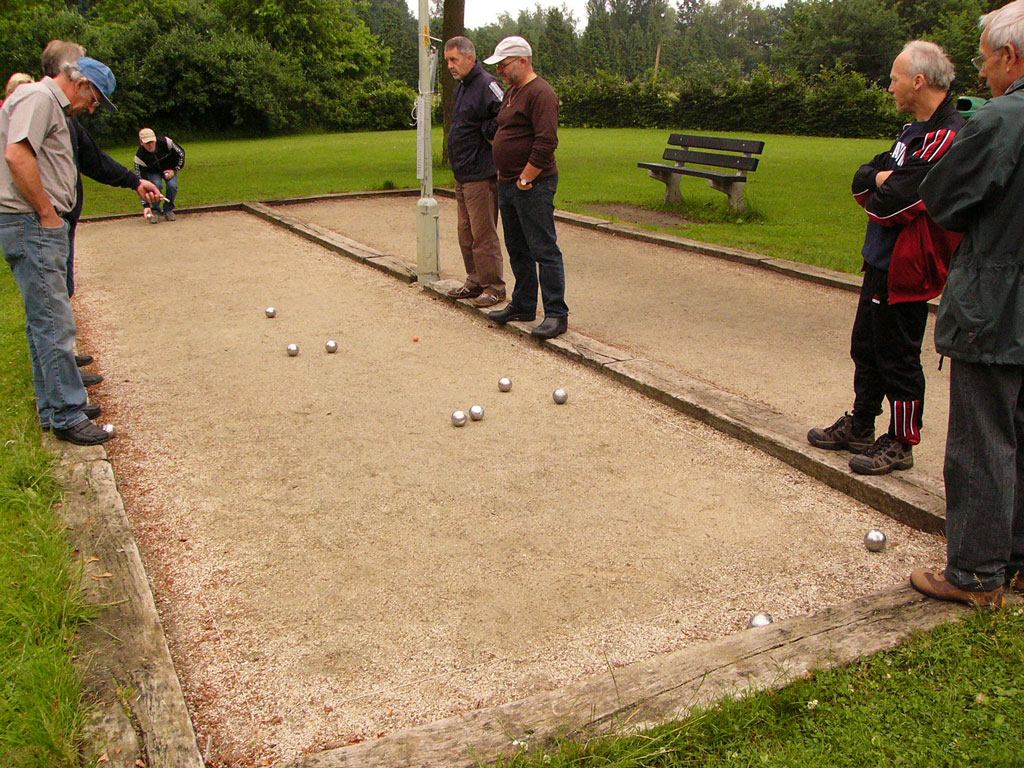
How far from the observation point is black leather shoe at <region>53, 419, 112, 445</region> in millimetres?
4930

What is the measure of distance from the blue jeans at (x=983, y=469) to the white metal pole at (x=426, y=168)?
6.00m

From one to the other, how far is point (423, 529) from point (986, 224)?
2.63m

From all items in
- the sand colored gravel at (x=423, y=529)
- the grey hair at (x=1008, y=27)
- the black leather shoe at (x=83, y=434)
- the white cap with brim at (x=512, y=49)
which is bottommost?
the sand colored gravel at (x=423, y=529)

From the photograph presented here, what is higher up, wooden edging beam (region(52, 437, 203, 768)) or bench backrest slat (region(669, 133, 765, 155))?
bench backrest slat (region(669, 133, 765, 155))

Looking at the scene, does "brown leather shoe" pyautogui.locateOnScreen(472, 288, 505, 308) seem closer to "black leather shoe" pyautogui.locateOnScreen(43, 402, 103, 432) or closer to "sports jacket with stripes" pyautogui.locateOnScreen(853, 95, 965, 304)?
"black leather shoe" pyautogui.locateOnScreen(43, 402, 103, 432)

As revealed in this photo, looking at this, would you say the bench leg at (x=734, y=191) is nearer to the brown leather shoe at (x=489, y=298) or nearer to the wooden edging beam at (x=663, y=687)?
the brown leather shoe at (x=489, y=298)

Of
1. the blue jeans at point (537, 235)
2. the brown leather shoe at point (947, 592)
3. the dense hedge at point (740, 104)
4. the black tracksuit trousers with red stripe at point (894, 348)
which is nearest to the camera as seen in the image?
the brown leather shoe at point (947, 592)

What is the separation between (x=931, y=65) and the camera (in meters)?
3.77

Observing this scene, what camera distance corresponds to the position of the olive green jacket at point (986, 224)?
2848 millimetres

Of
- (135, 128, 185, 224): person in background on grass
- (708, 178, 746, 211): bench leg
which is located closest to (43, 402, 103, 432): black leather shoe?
(135, 128, 185, 224): person in background on grass

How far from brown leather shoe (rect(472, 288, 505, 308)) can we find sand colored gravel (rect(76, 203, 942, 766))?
94 centimetres

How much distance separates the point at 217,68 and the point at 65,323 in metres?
35.6

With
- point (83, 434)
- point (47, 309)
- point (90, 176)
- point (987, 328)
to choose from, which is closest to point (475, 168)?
point (90, 176)

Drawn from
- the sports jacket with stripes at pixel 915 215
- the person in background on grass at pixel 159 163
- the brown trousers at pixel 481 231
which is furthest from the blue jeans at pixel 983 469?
the person in background on grass at pixel 159 163
